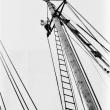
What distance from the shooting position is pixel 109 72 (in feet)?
29.6

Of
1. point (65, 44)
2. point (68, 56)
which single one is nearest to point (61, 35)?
point (65, 44)

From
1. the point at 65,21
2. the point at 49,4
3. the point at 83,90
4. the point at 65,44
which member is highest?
the point at 49,4

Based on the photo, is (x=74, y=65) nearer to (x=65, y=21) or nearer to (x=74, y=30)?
(x=74, y=30)

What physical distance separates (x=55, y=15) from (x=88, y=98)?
18.9 ft

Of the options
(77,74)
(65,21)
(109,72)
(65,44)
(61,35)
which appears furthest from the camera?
(65,21)

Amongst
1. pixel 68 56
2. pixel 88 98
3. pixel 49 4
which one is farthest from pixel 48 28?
pixel 88 98

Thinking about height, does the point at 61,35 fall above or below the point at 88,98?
above

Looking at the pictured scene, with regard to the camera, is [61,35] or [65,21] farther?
[65,21]

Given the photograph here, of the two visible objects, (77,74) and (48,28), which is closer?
(77,74)

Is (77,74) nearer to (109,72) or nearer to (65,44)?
(65,44)

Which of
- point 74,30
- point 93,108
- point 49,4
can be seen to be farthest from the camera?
point 49,4

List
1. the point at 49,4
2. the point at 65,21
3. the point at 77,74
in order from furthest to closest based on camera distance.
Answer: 1. the point at 49,4
2. the point at 65,21
3. the point at 77,74

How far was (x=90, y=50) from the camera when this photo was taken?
9.42 metres

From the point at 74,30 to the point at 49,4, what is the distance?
2745 mm
